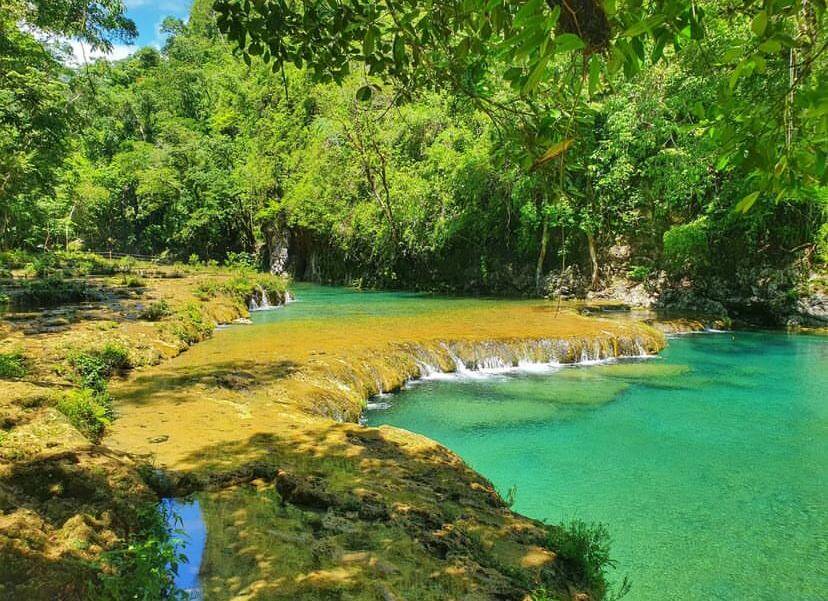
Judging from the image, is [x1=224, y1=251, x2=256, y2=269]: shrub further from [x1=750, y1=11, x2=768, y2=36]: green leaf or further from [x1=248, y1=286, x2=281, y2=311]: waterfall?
[x1=750, y1=11, x2=768, y2=36]: green leaf

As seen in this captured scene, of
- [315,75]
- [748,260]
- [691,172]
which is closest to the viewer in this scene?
[315,75]

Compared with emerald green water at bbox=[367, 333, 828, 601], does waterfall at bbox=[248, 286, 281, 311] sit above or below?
above

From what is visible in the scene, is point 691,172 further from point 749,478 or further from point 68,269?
point 68,269

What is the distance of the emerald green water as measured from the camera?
17.1 ft

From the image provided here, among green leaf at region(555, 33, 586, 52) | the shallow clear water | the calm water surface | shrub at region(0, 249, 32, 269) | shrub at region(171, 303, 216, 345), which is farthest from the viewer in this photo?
shrub at region(0, 249, 32, 269)

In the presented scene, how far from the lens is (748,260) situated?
63.3 ft

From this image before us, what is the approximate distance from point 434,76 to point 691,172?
16.7 meters

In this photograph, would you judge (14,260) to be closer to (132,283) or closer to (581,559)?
(132,283)

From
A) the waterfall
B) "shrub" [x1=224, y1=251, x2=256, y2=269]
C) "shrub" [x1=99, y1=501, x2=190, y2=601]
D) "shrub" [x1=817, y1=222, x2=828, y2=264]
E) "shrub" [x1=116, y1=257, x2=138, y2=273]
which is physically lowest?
"shrub" [x1=99, y1=501, x2=190, y2=601]

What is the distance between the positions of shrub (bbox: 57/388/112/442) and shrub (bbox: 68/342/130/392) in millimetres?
1304

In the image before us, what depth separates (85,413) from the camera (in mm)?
6035

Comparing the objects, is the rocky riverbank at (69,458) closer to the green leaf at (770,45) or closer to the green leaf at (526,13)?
the green leaf at (526,13)

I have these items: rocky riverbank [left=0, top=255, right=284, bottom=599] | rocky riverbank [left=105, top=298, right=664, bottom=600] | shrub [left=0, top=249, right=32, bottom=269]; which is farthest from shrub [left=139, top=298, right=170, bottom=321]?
shrub [left=0, top=249, right=32, bottom=269]

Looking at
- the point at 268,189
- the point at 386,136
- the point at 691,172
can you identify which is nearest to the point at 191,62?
the point at 268,189
